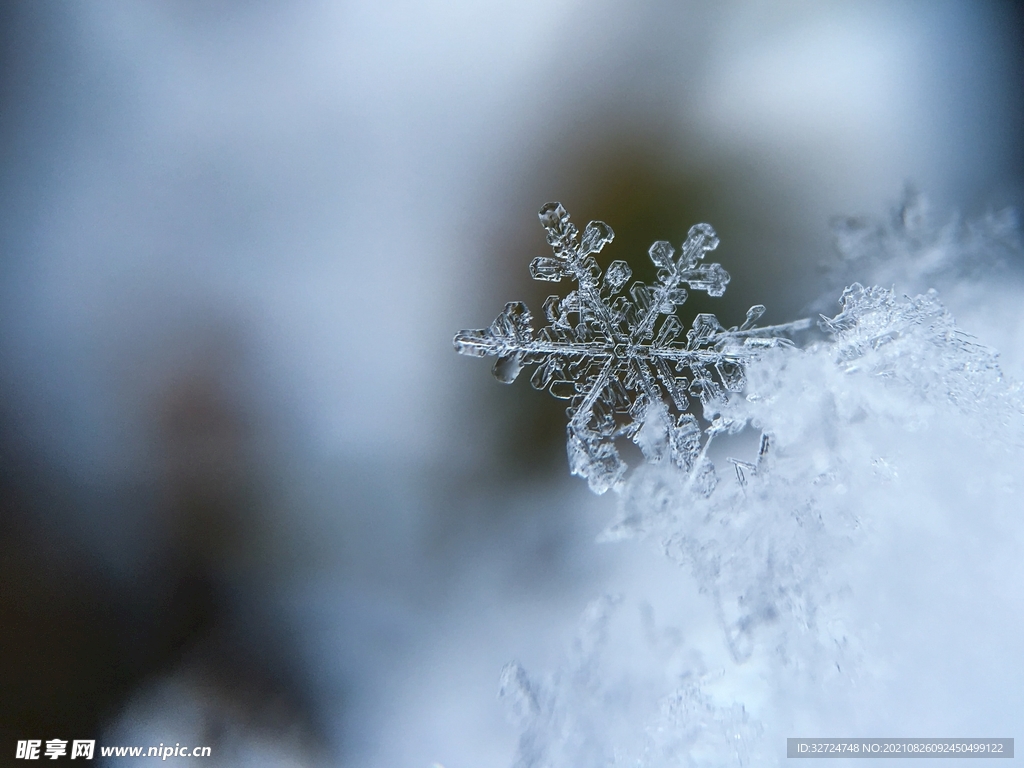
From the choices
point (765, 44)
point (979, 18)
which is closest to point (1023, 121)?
point (979, 18)

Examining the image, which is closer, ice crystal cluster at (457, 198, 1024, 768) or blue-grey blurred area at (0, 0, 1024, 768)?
ice crystal cluster at (457, 198, 1024, 768)

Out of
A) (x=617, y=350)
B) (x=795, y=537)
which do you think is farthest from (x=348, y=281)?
(x=795, y=537)

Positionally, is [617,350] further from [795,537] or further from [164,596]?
[164,596]

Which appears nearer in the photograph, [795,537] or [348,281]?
[795,537]

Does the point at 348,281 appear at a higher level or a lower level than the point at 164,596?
higher

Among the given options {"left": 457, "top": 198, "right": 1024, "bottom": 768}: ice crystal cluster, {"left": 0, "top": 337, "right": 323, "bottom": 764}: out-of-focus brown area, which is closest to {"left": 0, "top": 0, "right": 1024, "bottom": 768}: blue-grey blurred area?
{"left": 0, "top": 337, "right": 323, "bottom": 764}: out-of-focus brown area

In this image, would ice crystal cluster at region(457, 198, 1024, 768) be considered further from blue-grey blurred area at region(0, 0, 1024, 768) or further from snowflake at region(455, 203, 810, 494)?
blue-grey blurred area at region(0, 0, 1024, 768)

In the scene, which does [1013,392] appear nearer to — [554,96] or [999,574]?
[999,574]

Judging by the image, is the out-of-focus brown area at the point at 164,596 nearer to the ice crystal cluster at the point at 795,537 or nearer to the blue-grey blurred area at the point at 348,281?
the blue-grey blurred area at the point at 348,281
